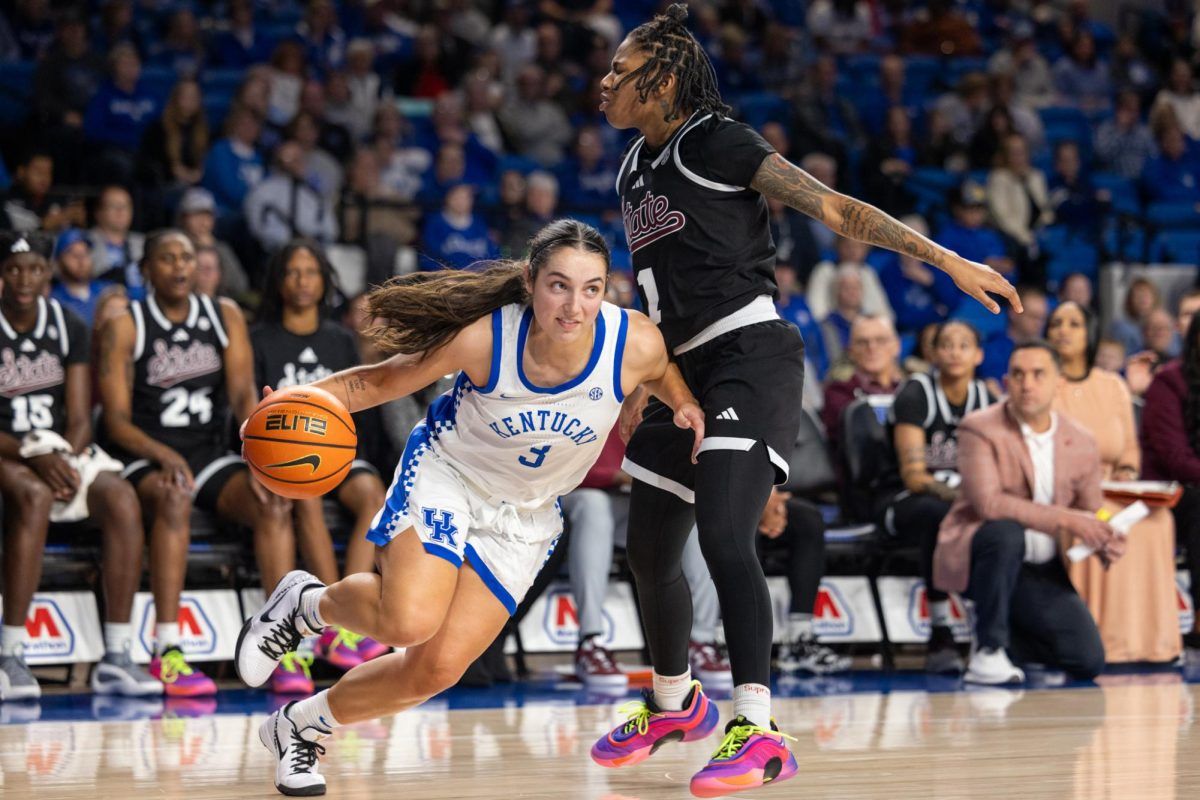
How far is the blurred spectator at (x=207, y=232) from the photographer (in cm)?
888

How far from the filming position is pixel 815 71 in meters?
13.4

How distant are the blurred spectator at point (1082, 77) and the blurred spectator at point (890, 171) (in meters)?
2.76

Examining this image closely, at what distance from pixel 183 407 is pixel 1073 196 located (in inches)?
320

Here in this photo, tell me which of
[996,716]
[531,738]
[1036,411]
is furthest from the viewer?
[1036,411]

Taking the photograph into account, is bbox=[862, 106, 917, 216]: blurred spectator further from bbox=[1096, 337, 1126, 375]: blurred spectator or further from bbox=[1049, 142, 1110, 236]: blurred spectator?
bbox=[1096, 337, 1126, 375]: blurred spectator

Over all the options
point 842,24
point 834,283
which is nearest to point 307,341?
point 834,283

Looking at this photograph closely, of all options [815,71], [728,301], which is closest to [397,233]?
[815,71]

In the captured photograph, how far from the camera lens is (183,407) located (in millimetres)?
6785

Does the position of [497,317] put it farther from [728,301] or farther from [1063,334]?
[1063,334]

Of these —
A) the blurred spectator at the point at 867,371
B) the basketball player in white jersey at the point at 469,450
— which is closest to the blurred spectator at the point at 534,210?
the blurred spectator at the point at 867,371

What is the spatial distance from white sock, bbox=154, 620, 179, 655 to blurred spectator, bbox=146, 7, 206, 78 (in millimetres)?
6326

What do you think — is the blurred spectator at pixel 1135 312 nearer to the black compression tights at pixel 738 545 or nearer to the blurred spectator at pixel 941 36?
the blurred spectator at pixel 941 36

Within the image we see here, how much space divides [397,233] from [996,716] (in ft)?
20.1

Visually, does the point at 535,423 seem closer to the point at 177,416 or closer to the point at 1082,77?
the point at 177,416
